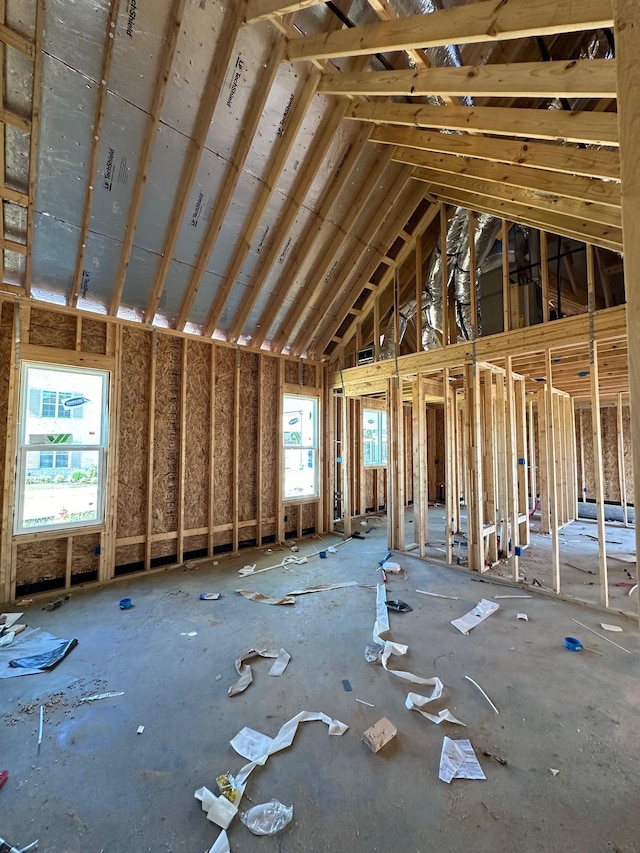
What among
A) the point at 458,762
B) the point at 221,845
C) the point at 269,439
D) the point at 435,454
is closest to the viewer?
the point at 221,845

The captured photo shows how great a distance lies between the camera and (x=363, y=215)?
5262 millimetres

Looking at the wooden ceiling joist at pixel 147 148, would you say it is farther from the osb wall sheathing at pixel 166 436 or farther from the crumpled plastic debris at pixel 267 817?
the crumpled plastic debris at pixel 267 817

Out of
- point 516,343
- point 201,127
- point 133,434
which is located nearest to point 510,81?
point 516,343

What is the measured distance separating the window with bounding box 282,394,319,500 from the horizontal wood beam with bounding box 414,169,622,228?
4136mm

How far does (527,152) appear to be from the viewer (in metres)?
2.76

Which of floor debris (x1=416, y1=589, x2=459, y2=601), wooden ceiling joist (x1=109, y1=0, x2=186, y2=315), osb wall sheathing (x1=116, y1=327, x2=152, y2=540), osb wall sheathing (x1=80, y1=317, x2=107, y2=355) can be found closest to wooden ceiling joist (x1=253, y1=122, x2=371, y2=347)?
osb wall sheathing (x1=116, y1=327, x2=152, y2=540)

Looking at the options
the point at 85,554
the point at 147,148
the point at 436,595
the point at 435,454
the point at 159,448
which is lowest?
the point at 436,595

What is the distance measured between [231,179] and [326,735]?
5164 mm

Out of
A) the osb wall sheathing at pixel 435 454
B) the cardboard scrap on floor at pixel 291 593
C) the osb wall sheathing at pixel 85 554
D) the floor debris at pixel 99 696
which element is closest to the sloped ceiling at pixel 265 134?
the osb wall sheathing at pixel 85 554

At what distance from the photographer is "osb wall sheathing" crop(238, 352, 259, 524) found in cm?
598

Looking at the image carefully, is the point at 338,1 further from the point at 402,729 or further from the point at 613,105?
the point at 402,729

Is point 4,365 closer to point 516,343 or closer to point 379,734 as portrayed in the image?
point 379,734

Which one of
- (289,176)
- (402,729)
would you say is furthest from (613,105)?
(402,729)

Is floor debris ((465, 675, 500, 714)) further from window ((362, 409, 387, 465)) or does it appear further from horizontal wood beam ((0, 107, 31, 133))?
window ((362, 409, 387, 465))
